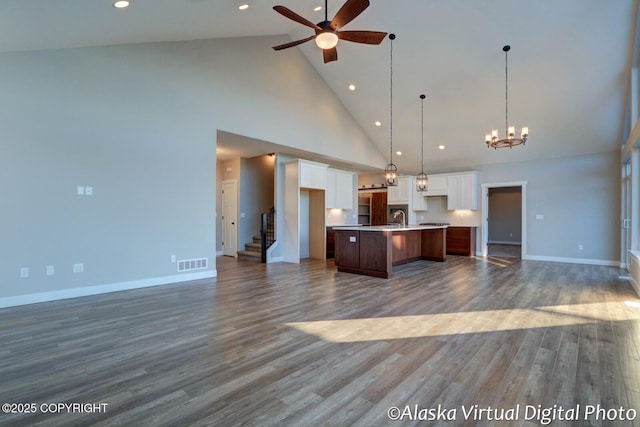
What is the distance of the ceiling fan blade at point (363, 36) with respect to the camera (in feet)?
12.2

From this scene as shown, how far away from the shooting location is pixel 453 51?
20.6ft

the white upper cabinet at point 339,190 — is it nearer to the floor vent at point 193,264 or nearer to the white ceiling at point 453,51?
the white ceiling at point 453,51

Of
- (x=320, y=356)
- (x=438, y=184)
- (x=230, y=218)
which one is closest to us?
(x=320, y=356)

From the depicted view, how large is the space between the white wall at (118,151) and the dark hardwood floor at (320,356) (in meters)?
0.61

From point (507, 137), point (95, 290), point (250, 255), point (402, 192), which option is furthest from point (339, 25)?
point (402, 192)

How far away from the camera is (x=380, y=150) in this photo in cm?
1029

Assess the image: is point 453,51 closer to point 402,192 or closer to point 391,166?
point 391,166

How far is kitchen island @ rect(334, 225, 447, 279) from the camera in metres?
A: 5.97

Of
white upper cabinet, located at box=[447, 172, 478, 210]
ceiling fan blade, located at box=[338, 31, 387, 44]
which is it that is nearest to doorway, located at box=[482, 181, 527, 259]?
white upper cabinet, located at box=[447, 172, 478, 210]

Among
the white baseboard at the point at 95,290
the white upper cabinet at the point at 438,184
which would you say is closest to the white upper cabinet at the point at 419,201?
the white upper cabinet at the point at 438,184

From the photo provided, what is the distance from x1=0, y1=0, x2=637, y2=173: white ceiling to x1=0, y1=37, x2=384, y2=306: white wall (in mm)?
513

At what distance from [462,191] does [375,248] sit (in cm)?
514

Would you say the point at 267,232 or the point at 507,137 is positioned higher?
the point at 507,137

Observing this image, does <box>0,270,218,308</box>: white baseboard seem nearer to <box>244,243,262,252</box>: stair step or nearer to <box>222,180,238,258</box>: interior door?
<box>244,243,262,252</box>: stair step
